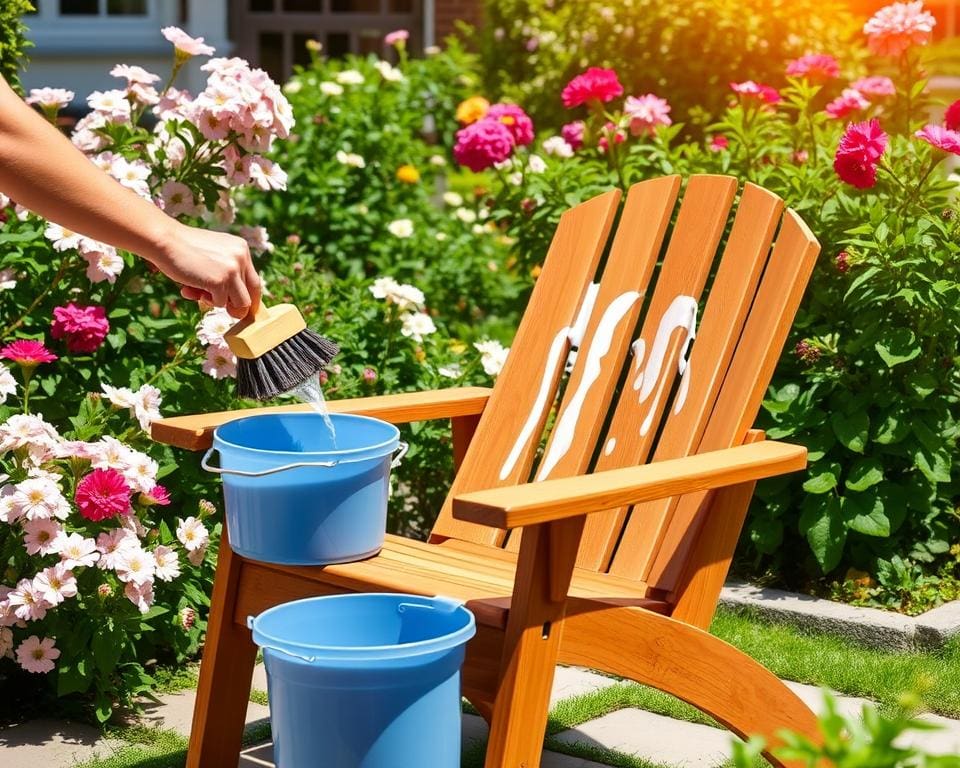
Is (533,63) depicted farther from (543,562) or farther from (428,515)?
(543,562)

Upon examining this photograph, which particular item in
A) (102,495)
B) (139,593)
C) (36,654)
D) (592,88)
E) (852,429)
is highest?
(592,88)

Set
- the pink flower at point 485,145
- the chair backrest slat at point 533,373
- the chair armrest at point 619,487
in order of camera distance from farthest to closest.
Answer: the pink flower at point 485,145 < the chair backrest slat at point 533,373 < the chair armrest at point 619,487

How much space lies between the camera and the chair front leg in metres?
2.19

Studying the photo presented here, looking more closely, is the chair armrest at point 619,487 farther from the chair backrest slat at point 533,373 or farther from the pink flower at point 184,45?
the pink flower at point 184,45

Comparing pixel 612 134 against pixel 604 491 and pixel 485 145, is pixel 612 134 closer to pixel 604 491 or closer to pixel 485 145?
pixel 485 145

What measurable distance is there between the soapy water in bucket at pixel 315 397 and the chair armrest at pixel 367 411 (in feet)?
0.28

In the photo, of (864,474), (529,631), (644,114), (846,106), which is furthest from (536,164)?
(529,631)

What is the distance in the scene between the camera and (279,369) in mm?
2492

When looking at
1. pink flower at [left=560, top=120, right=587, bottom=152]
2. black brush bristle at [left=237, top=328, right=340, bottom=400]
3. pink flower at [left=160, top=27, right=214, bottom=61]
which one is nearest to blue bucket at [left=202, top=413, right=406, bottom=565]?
black brush bristle at [left=237, top=328, right=340, bottom=400]

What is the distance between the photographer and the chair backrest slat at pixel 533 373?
3.16 m

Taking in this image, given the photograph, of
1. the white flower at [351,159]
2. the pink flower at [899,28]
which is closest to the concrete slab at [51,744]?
the pink flower at [899,28]

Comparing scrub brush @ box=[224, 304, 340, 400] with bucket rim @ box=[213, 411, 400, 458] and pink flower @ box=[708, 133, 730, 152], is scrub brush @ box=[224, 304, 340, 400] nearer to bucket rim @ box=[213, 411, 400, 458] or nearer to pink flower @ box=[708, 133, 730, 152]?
bucket rim @ box=[213, 411, 400, 458]

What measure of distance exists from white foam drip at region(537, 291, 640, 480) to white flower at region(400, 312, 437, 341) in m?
0.79

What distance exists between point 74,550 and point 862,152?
200 centimetres
